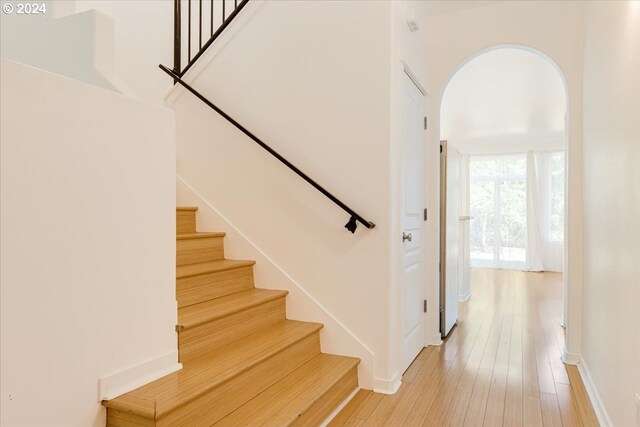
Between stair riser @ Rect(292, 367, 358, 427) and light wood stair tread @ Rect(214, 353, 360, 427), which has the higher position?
light wood stair tread @ Rect(214, 353, 360, 427)

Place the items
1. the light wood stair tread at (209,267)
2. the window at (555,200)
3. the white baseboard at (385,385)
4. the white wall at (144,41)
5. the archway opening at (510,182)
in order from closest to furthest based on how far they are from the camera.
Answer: the light wood stair tread at (209,267) → the white baseboard at (385,385) → the white wall at (144,41) → the archway opening at (510,182) → the window at (555,200)

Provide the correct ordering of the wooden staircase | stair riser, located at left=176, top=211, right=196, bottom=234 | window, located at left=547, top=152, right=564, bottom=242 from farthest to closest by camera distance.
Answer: window, located at left=547, top=152, right=564, bottom=242
stair riser, located at left=176, top=211, right=196, bottom=234
the wooden staircase

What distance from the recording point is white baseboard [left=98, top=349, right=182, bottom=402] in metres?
1.52

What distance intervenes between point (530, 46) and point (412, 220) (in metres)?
1.63

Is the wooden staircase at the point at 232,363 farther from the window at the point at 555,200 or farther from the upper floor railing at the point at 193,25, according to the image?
the window at the point at 555,200

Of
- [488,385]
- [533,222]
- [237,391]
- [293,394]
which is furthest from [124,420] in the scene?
[533,222]

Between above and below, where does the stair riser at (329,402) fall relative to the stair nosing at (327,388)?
below

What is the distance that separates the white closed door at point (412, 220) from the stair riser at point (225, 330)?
0.87 meters

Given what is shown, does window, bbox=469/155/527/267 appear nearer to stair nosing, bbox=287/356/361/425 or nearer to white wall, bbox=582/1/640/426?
white wall, bbox=582/1/640/426

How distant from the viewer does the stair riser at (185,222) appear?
2.88m

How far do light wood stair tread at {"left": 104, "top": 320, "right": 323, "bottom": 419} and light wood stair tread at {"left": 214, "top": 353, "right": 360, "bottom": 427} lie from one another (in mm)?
168

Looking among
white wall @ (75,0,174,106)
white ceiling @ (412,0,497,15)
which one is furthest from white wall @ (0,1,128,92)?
white ceiling @ (412,0,497,15)

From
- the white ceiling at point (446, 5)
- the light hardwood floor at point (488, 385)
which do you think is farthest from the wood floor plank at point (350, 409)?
the white ceiling at point (446, 5)

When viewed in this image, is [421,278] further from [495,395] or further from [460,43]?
[460,43]
